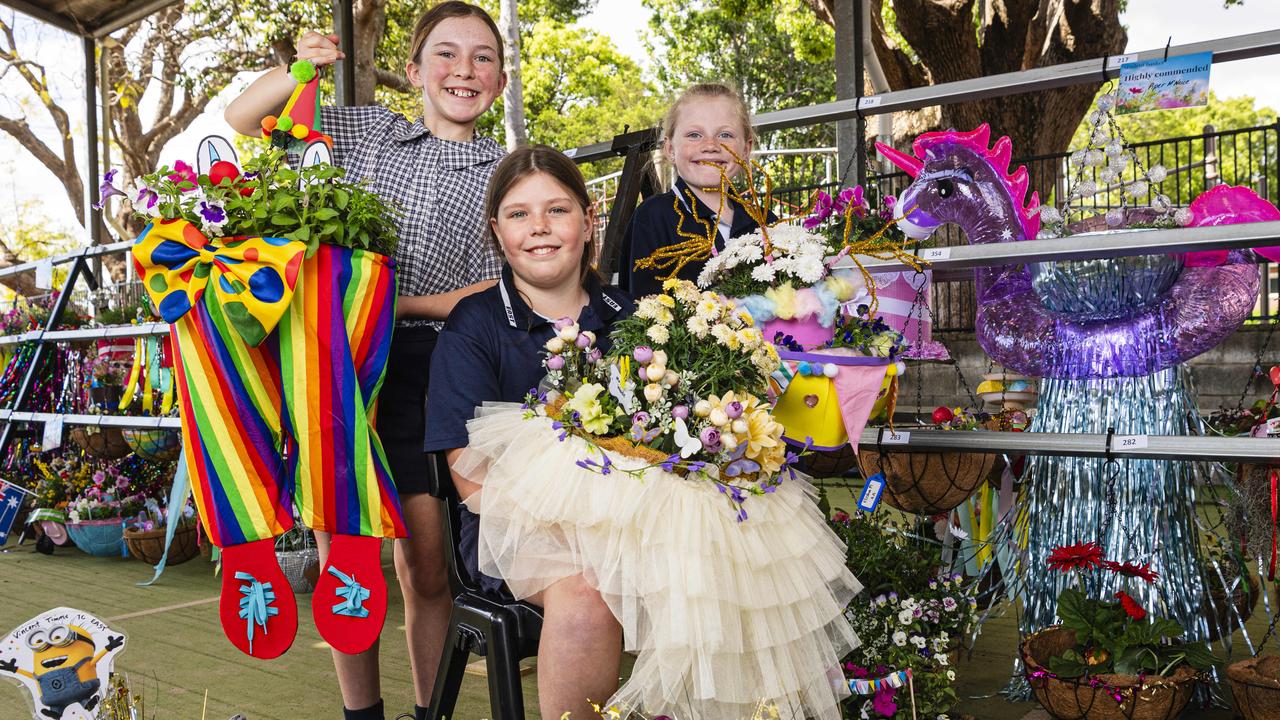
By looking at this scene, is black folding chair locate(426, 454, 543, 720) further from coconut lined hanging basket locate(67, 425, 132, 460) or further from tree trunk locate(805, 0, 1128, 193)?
tree trunk locate(805, 0, 1128, 193)

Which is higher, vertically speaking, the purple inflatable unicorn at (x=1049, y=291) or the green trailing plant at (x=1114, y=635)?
the purple inflatable unicorn at (x=1049, y=291)

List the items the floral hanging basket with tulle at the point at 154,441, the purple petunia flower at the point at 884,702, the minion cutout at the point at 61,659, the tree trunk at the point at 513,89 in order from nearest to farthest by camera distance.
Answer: the minion cutout at the point at 61,659, the purple petunia flower at the point at 884,702, the floral hanging basket with tulle at the point at 154,441, the tree trunk at the point at 513,89

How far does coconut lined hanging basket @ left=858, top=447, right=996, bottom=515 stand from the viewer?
2.73 m

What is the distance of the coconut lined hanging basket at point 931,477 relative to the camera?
2.73 m

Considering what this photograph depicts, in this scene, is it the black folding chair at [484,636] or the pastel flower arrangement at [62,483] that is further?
the pastel flower arrangement at [62,483]

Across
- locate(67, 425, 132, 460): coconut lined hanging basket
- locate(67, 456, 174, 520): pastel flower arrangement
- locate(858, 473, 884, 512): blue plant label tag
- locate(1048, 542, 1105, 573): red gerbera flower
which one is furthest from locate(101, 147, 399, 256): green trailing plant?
locate(67, 456, 174, 520): pastel flower arrangement

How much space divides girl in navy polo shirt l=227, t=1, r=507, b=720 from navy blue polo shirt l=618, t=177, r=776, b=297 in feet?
Result: 1.14

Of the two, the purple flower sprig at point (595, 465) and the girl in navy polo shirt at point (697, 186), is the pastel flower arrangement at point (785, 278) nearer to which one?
the girl in navy polo shirt at point (697, 186)

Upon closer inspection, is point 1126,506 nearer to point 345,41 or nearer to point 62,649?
point 62,649

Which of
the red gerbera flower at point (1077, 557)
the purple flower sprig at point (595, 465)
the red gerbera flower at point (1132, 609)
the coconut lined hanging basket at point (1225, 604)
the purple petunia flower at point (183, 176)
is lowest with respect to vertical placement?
the coconut lined hanging basket at point (1225, 604)

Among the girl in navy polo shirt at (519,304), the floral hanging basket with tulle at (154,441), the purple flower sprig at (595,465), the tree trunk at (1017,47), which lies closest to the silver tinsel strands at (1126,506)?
the girl in navy polo shirt at (519,304)

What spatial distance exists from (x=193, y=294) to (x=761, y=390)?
42.3 inches

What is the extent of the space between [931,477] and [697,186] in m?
1.01

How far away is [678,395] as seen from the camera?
5.80ft
